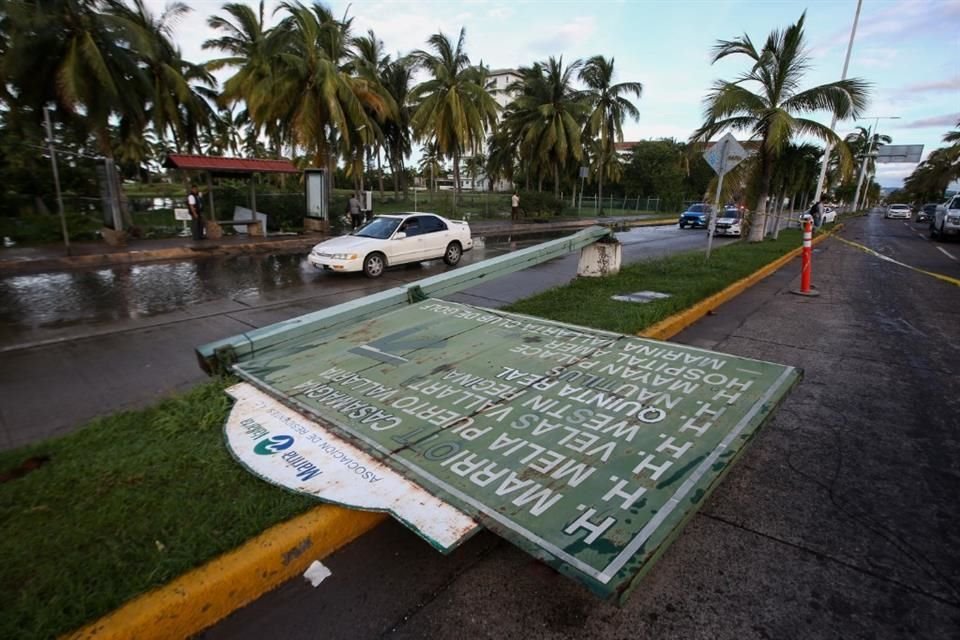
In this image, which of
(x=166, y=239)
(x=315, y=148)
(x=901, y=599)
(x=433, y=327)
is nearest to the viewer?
(x=901, y=599)

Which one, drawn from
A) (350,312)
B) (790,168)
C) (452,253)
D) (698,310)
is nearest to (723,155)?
(698,310)

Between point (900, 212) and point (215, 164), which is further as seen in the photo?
point (900, 212)

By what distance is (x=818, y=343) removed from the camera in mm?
6234

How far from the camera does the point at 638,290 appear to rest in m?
8.34

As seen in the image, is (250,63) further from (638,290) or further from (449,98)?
(638,290)

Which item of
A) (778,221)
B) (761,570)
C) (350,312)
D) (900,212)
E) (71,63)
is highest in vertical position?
(71,63)

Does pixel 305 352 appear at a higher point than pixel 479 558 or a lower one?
higher

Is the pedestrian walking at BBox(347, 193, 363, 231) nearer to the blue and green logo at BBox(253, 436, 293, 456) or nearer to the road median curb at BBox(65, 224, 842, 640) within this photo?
the blue and green logo at BBox(253, 436, 293, 456)

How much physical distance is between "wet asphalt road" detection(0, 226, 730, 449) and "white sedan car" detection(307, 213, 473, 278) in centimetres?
36

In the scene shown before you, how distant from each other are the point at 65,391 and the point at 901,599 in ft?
22.0

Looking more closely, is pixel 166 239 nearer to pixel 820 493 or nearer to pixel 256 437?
pixel 256 437

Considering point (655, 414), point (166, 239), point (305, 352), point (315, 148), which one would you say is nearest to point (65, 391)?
point (305, 352)

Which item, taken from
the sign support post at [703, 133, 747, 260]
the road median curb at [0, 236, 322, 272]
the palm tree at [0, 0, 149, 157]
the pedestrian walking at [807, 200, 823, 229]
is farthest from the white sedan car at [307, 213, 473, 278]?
the pedestrian walking at [807, 200, 823, 229]

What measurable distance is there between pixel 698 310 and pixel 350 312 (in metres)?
5.15
